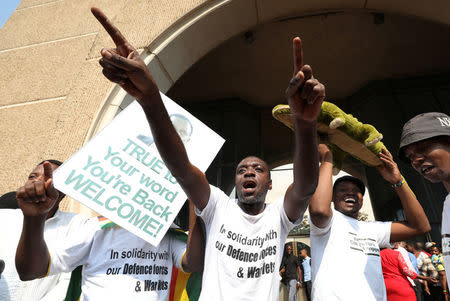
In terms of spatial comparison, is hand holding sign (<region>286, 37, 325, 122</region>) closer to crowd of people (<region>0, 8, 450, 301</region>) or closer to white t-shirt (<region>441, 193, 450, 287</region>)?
crowd of people (<region>0, 8, 450, 301</region>)

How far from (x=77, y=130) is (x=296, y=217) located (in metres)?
2.60

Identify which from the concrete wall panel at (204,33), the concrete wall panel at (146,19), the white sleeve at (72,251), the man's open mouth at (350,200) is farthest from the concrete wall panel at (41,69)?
the man's open mouth at (350,200)

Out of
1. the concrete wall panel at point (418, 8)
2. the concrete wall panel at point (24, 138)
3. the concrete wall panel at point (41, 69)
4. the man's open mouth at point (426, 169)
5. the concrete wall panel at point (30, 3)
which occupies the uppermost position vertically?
the concrete wall panel at point (30, 3)

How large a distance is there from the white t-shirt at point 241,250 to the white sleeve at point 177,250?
0.28 metres

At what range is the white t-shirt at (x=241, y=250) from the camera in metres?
1.47

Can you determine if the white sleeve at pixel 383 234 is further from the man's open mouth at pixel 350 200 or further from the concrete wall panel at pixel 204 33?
the concrete wall panel at pixel 204 33

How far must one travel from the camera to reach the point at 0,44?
4.59 m

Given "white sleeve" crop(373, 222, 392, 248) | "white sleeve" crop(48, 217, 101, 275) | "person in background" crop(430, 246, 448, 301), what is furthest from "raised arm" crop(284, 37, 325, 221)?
"person in background" crop(430, 246, 448, 301)

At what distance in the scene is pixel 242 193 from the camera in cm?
182

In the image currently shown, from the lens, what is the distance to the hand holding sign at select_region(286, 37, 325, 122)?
1079 millimetres

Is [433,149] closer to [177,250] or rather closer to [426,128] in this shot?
[426,128]

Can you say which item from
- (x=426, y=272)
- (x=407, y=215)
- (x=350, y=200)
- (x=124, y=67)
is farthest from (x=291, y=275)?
(x=124, y=67)

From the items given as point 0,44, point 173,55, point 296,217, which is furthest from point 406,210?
point 0,44

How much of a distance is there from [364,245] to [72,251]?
1.84 metres
